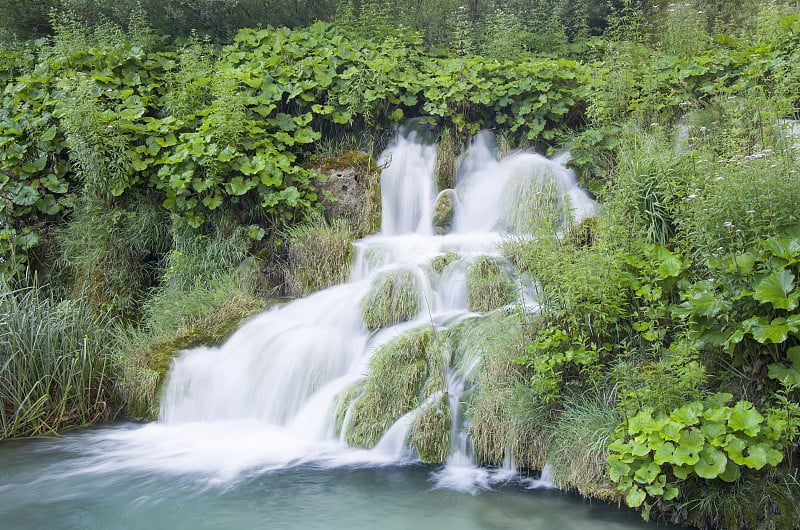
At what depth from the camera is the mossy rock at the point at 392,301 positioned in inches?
250

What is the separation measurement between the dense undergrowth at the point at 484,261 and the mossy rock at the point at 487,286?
0.03 meters

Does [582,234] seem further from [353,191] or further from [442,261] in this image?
[353,191]

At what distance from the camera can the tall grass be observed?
237 inches

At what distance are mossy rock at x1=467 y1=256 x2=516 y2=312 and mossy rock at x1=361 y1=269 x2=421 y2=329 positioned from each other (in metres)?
0.52

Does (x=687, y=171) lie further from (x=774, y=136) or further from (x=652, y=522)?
(x=652, y=522)

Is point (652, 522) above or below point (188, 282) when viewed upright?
below

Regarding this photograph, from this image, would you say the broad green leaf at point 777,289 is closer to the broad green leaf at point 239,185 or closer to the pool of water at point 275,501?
the pool of water at point 275,501

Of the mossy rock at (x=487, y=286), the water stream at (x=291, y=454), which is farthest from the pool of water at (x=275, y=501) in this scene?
the mossy rock at (x=487, y=286)

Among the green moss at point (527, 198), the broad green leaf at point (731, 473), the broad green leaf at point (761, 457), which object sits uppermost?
the green moss at point (527, 198)

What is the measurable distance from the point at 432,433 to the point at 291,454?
1173 millimetres

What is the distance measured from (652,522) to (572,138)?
543cm

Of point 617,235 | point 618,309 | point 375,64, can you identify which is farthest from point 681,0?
point 618,309

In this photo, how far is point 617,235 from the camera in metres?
5.23

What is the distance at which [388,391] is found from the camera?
5.39 m
